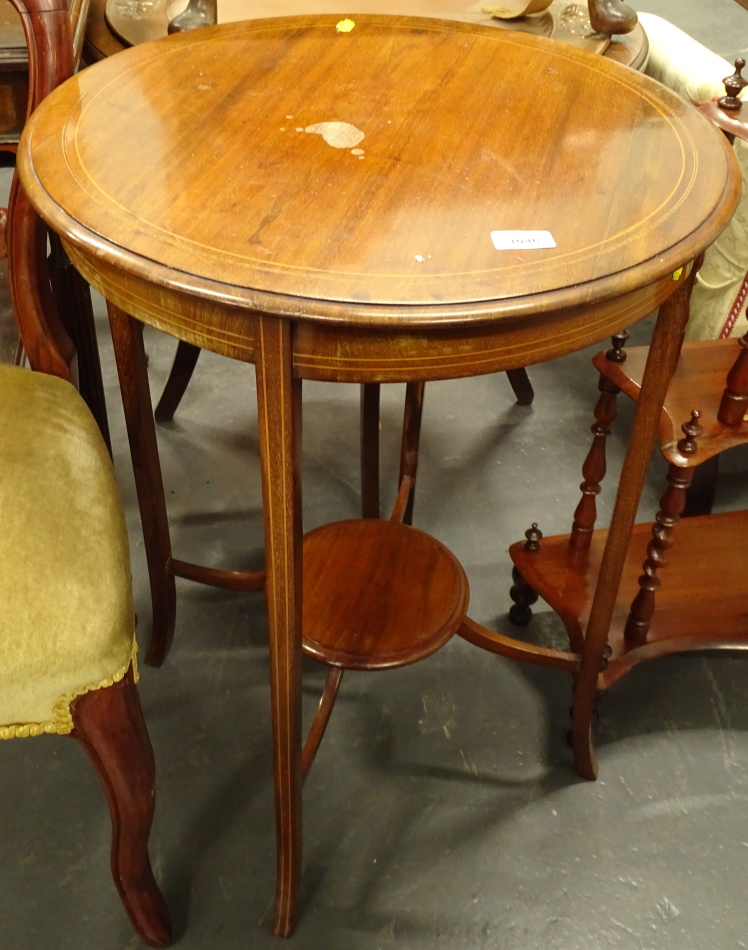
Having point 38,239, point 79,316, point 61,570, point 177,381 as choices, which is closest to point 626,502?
point 61,570

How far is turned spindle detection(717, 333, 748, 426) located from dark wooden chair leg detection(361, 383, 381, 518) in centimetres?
48

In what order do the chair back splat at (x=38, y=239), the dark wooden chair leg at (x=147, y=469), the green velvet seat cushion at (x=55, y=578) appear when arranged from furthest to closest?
the dark wooden chair leg at (x=147, y=469)
the chair back splat at (x=38, y=239)
the green velvet seat cushion at (x=55, y=578)

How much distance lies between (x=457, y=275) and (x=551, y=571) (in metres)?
0.76

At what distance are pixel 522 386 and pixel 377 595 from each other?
84 centimetres

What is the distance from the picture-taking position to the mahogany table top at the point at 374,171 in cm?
63

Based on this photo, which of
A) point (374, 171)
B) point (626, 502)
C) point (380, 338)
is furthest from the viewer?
point (626, 502)

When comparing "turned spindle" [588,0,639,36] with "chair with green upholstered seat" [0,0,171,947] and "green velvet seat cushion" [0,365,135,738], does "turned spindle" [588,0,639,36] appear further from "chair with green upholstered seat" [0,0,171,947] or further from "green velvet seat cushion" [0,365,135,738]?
"green velvet seat cushion" [0,365,135,738]

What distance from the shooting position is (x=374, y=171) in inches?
30.0

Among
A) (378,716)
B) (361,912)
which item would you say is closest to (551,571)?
(378,716)

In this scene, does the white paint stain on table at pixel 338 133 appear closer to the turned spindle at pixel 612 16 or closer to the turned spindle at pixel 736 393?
the turned spindle at pixel 736 393

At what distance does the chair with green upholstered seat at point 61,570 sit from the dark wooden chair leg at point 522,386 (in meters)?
1.06

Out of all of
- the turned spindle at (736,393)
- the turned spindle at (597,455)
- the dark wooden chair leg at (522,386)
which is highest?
Result: the turned spindle at (736,393)

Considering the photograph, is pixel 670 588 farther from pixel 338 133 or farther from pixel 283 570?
pixel 338 133

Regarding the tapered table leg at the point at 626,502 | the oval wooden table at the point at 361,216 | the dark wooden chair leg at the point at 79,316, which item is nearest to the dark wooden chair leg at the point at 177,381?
the dark wooden chair leg at the point at 79,316
